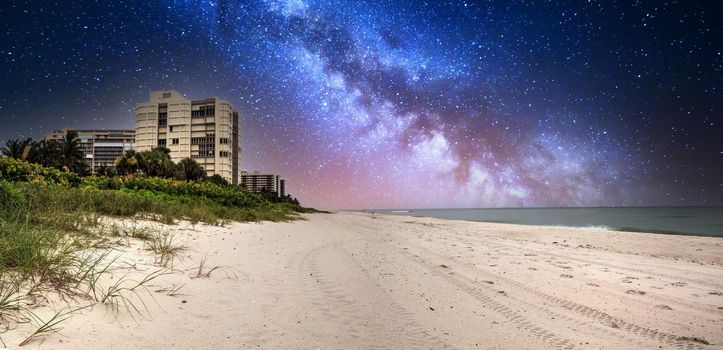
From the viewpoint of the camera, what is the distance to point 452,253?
24.7ft

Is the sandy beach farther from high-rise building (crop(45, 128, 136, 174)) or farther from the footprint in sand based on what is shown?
high-rise building (crop(45, 128, 136, 174))

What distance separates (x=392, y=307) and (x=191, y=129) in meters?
126

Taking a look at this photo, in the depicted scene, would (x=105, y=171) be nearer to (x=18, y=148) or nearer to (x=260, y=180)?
(x=18, y=148)

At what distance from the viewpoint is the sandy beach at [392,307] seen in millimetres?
2506

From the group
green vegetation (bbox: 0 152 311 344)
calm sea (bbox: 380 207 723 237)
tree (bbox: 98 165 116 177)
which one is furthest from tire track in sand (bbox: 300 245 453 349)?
tree (bbox: 98 165 116 177)

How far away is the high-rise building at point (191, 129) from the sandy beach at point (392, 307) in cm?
11325

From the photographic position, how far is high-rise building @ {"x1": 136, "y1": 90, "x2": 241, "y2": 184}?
111438 millimetres

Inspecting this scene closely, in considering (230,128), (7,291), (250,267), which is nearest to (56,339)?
(7,291)

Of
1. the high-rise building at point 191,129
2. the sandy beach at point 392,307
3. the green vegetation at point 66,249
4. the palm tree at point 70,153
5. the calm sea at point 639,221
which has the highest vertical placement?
the high-rise building at point 191,129

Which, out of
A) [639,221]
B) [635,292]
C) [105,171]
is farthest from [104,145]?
[635,292]

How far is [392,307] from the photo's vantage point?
3.45 m

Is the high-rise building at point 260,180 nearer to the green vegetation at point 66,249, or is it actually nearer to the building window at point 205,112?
the building window at point 205,112

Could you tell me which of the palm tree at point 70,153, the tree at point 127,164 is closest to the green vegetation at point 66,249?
the tree at point 127,164

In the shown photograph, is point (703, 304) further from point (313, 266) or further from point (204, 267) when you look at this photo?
point (204, 267)
